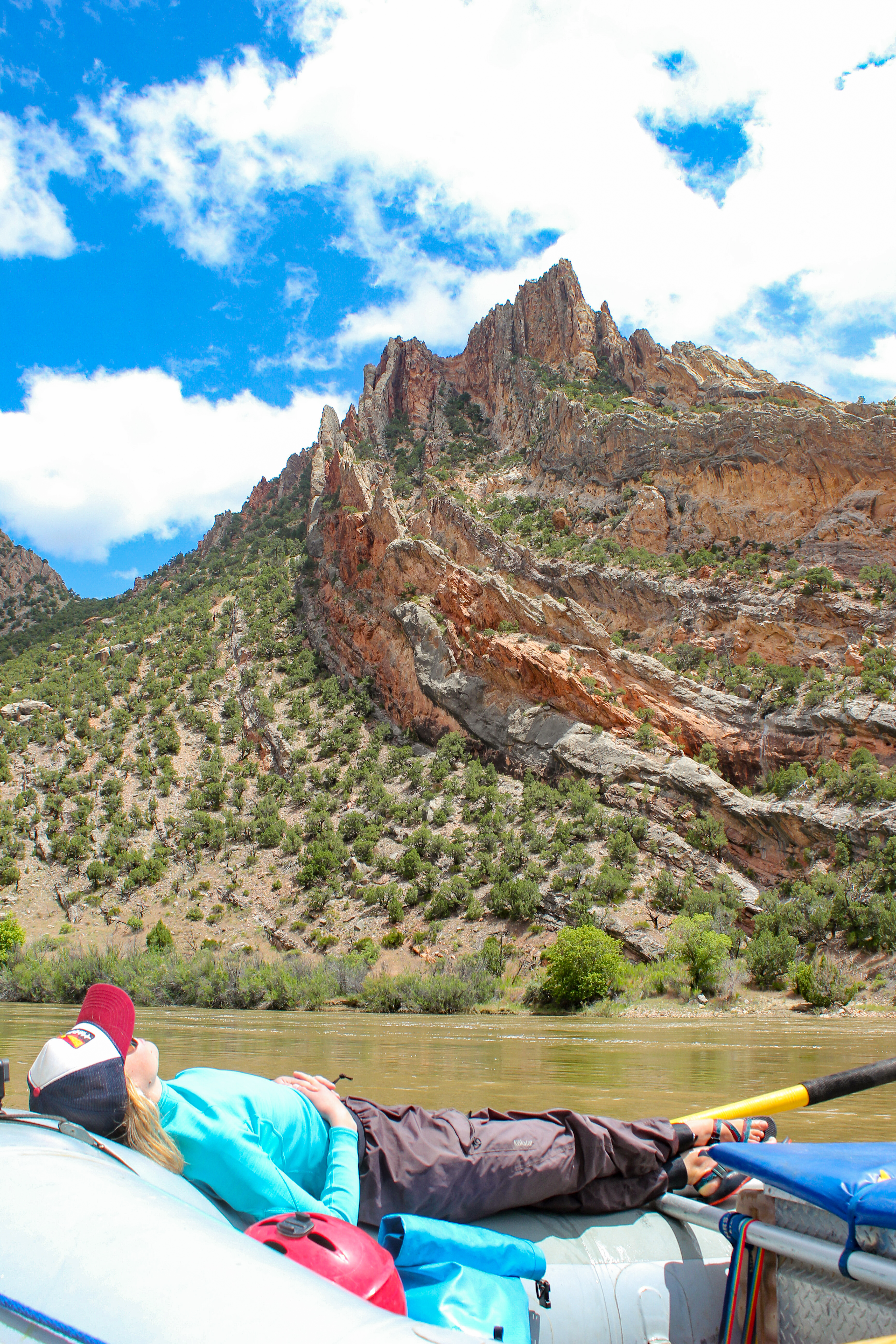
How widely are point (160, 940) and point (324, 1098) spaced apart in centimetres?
3142

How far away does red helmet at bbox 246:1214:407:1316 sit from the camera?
68.7 inches

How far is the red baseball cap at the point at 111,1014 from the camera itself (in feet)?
7.30

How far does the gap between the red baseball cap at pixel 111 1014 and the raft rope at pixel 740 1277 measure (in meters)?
2.18

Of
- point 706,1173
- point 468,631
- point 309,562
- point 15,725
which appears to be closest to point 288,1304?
point 706,1173

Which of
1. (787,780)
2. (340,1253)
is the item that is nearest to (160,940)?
(787,780)

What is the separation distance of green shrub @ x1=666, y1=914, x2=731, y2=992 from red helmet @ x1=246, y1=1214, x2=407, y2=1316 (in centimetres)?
2260

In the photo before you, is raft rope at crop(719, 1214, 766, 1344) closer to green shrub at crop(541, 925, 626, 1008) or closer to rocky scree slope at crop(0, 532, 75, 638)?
green shrub at crop(541, 925, 626, 1008)

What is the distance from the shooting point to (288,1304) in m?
1.05

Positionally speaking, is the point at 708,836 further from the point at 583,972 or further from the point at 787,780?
the point at 583,972

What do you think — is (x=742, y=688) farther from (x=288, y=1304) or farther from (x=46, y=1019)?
(x=288, y=1304)

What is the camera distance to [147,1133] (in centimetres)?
214

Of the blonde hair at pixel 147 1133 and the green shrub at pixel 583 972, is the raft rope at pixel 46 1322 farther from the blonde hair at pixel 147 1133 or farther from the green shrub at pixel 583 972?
the green shrub at pixel 583 972

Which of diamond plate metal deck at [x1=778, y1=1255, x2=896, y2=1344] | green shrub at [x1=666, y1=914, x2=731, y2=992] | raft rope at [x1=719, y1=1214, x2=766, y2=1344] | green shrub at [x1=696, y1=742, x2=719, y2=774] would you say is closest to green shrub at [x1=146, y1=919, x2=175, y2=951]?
green shrub at [x1=666, y1=914, x2=731, y2=992]

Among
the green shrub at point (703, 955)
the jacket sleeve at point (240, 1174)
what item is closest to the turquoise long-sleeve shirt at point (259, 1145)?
the jacket sleeve at point (240, 1174)
